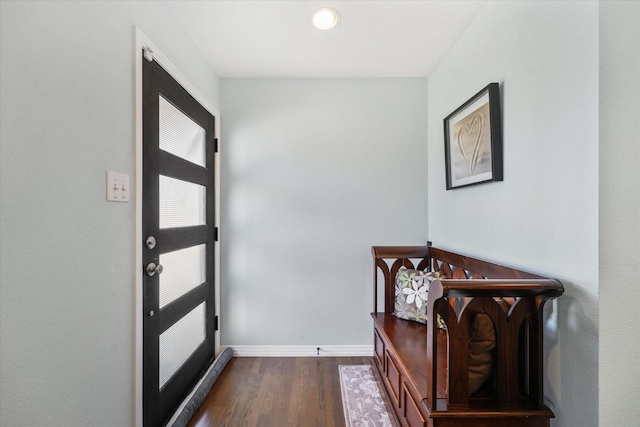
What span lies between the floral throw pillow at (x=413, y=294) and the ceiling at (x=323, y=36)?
1.62m

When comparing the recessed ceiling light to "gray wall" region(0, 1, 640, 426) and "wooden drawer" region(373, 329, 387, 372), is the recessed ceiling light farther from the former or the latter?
"wooden drawer" region(373, 329, 387, 372)

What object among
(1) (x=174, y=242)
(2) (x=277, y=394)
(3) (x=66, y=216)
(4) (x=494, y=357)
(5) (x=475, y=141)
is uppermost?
(5) (x=475, y=141)

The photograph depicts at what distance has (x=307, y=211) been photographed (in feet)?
7.58

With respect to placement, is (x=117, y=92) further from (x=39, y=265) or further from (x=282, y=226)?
(x=282, y=226)

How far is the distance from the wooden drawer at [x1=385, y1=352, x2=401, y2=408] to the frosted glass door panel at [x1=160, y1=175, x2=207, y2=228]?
1558mm

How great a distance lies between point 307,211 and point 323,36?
1280 mm

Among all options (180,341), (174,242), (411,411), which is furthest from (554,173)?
(180,341)

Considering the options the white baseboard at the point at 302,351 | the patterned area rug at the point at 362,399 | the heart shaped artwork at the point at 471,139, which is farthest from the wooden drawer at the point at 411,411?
the heart shaped artwork at the point at 471,139

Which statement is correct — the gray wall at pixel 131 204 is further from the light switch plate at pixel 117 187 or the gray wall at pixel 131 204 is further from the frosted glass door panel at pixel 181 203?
the frosted glass door panel at pixel 181 203

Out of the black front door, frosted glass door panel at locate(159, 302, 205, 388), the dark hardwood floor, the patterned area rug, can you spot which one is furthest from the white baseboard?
frosted glass door panel at locate(159, 302, 205, 388)

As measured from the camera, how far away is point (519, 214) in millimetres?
1274

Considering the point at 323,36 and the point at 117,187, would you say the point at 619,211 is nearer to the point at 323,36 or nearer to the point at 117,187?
the point at 323,36

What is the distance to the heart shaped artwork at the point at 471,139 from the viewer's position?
1.55 m

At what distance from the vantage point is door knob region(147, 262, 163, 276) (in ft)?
4.43
